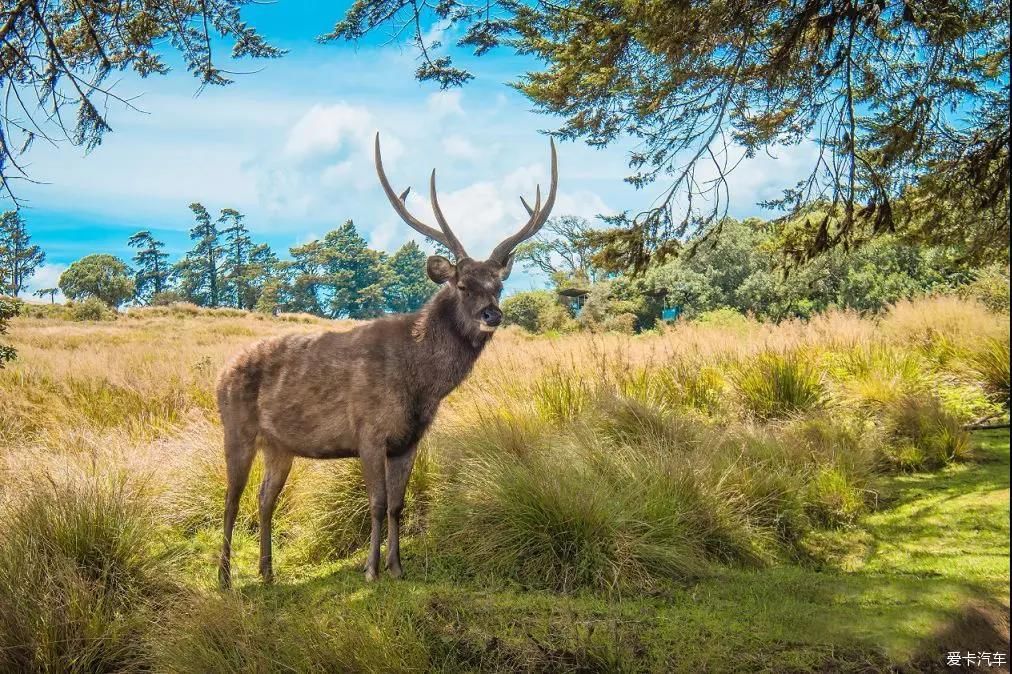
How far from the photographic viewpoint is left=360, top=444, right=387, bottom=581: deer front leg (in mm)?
4379

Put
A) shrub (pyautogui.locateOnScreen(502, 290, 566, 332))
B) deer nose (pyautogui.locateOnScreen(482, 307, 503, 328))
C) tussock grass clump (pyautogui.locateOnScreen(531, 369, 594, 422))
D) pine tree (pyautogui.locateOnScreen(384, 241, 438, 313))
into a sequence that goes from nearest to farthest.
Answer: deer nose (pyautogui.locateOnScreen(482, 307, 503, 328)) → tussock grass clump (pyautogui.locateOnScreen(531, 369, 594, 422)) → shrub (pyautogui.locateOnScreen(502, 290, 566, 332)) → pine tree (pyautogui.locateOnScreen(384, 241, 438, 313))

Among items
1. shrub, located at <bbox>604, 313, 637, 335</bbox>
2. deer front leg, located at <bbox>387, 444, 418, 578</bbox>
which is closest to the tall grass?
deer front leg, located at <bbox>387, 444, 418, 578</bbox>

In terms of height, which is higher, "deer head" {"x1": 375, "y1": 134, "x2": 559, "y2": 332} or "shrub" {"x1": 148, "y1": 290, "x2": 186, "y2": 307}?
"shrub" {"x1": 148, "y1": 290, "x2": 186, "y2": 307}

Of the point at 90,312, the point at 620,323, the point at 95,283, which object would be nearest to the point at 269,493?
the point at 620,323

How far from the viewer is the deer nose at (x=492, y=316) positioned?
13.9ft

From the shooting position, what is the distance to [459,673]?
3484mm

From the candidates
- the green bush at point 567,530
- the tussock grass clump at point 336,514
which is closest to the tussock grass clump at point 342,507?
the tussock grass clump at point 336,514

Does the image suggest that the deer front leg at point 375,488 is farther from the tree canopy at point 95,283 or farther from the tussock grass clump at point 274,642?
the tree canopy at point 95,283

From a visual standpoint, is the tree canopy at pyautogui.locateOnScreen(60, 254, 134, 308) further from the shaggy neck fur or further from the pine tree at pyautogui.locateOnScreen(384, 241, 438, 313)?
the shaggy neck fur

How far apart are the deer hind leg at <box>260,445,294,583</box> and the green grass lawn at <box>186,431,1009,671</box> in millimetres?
165

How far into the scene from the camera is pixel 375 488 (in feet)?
14.5

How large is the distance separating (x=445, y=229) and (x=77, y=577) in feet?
9.69

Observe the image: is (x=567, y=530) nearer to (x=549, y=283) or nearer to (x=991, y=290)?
(x=991, y=290)

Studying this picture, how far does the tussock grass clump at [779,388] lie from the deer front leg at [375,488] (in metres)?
5.38
